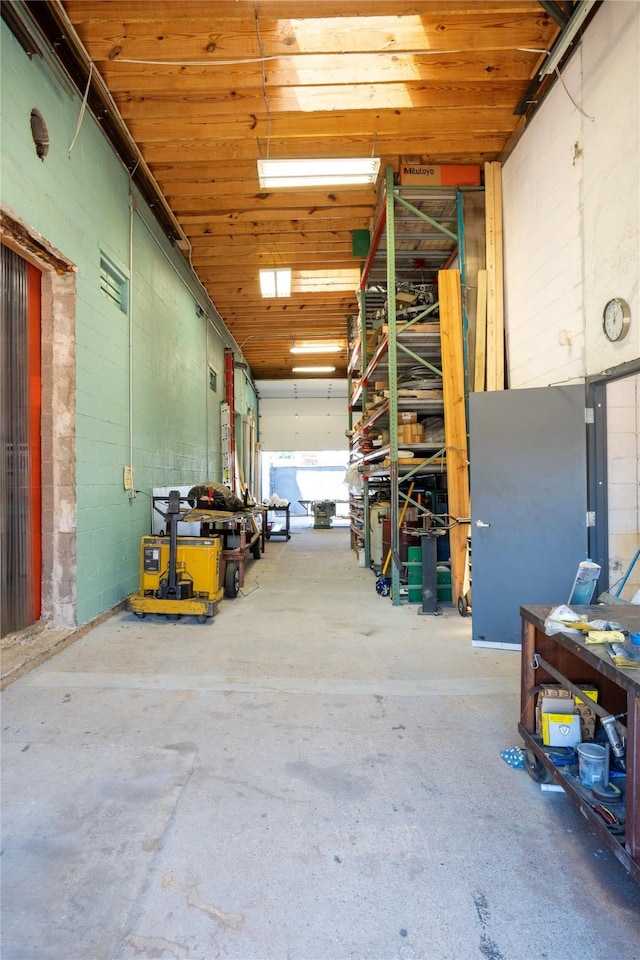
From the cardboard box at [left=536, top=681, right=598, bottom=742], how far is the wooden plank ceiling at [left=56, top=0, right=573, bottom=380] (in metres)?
4.43

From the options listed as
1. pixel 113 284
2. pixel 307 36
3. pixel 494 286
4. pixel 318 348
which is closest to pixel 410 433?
pixel 494 286

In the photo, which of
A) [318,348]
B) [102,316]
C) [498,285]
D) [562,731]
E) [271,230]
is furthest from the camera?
[318,348]

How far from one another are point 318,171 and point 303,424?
11933 mm

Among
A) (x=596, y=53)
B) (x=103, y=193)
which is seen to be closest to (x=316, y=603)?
(x=103, y=193)

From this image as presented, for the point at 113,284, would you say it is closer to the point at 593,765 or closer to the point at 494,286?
the point at 494,286

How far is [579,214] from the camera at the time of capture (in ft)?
12.0

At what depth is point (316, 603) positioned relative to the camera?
5133mm

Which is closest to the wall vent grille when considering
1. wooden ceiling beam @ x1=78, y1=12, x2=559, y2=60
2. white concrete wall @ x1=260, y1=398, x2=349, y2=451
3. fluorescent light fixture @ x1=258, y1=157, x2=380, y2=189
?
wooden ceiling beam @ x1=78, y1=12, x2=559, y2=60

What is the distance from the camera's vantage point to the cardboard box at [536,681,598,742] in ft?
6.36

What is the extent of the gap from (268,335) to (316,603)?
8.30 meters

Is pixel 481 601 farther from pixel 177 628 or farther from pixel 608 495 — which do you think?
pixel 177 628

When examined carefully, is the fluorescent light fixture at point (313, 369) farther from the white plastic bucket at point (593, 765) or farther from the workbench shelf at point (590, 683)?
the white plastic bucket at point (593, 765)

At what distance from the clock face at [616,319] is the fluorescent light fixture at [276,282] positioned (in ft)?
17.8

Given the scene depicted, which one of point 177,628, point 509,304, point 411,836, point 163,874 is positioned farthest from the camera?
point 509,304
